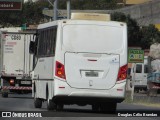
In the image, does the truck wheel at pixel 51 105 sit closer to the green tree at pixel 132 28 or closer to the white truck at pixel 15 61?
the white truck at pixel 15 61

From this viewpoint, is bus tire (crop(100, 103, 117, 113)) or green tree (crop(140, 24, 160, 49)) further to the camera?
green tree (crop(140, 24, 160, 49))

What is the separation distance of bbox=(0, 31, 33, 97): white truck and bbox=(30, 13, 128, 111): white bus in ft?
59.8

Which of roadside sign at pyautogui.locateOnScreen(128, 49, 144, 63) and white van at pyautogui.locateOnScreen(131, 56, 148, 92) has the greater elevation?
roadside sign at pyautogui.locateOnScreen(128, 49, 144, 63)

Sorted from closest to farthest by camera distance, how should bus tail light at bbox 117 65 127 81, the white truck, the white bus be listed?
1. the white bus
2. bus tail light at bbox 117 65 127 81
3. the white truck

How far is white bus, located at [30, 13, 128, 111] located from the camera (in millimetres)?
24344

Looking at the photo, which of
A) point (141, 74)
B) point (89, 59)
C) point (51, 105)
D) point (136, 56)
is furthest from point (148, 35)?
point (89, 59)

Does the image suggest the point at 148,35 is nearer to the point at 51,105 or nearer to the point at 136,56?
the point at 136,56

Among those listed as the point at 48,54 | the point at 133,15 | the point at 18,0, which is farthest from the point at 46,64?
the point at 133,15

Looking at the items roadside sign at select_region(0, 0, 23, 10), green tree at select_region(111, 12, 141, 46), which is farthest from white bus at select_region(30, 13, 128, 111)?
green tree at select_region(111, 12, 141, 46)

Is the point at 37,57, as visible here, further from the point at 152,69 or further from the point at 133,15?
the point at 133,15

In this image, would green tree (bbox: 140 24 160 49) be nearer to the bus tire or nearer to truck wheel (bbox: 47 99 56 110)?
the bus tire

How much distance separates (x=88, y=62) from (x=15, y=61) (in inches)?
770

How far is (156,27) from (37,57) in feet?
156

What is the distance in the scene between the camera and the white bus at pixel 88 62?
24.3 m
